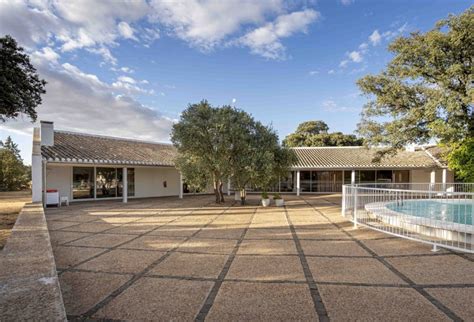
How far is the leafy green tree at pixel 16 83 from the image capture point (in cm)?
959

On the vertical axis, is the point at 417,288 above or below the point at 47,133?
below

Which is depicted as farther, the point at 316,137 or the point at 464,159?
the point at 316,137

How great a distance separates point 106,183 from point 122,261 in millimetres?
15466

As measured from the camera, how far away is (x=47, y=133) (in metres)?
16.6

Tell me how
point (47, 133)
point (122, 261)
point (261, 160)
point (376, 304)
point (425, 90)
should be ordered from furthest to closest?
point (47, 133) < point (425, 90) < point (261, 160) < point (122, 261) < point (376, 304)

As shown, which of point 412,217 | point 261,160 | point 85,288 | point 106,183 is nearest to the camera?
point 85,288

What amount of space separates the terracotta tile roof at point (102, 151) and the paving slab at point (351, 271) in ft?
48.4

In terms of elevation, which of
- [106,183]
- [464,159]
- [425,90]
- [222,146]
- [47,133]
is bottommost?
[106,183]

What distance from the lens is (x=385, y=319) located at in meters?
3.29

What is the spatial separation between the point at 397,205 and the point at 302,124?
4741cm

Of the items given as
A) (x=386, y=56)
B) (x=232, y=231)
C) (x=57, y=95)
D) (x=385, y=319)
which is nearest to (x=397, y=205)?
(x=232, y=231)

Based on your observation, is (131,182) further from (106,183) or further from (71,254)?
(71,254)

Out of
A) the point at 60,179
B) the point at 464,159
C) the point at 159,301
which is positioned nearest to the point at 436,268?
the point at 159,301

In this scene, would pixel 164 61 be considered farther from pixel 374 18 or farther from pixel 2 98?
pixel 374 18
